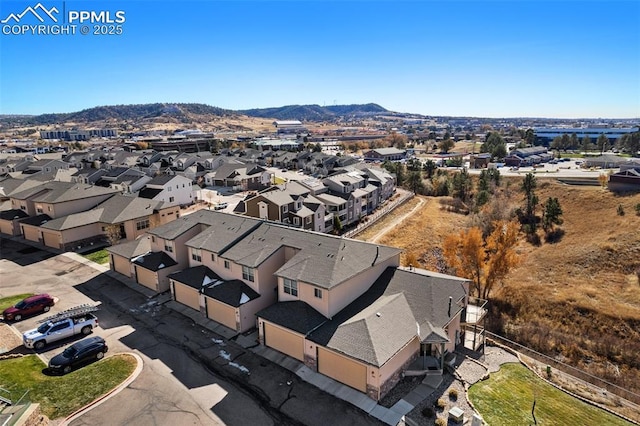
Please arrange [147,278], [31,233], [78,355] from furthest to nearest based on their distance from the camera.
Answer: [31,233], [147,278], [78,355]

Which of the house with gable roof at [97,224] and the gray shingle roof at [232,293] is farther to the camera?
the house with gable roof at [97,224]

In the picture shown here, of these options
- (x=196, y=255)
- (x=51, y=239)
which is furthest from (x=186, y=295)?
(x=51, y=239)

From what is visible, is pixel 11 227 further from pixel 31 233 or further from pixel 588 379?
pixel 588 379

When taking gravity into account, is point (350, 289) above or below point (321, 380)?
above

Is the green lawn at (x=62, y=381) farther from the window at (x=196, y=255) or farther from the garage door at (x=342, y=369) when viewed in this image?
the garage door at (x=342, y=369)

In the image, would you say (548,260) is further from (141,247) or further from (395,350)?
(141,247)

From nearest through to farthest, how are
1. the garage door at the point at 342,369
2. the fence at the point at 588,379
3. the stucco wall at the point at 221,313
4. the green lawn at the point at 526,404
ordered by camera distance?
the green lawn at the point at 526,404
the garage door at the point at 342,369
the fence at the point at 588,379
the stucco wall at the point at 221,313

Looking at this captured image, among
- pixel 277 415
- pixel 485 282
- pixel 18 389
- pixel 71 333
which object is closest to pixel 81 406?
pixel 18 389

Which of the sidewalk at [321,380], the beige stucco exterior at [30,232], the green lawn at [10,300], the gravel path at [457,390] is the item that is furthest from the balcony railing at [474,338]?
the beige stucco exterior at [30,232]
